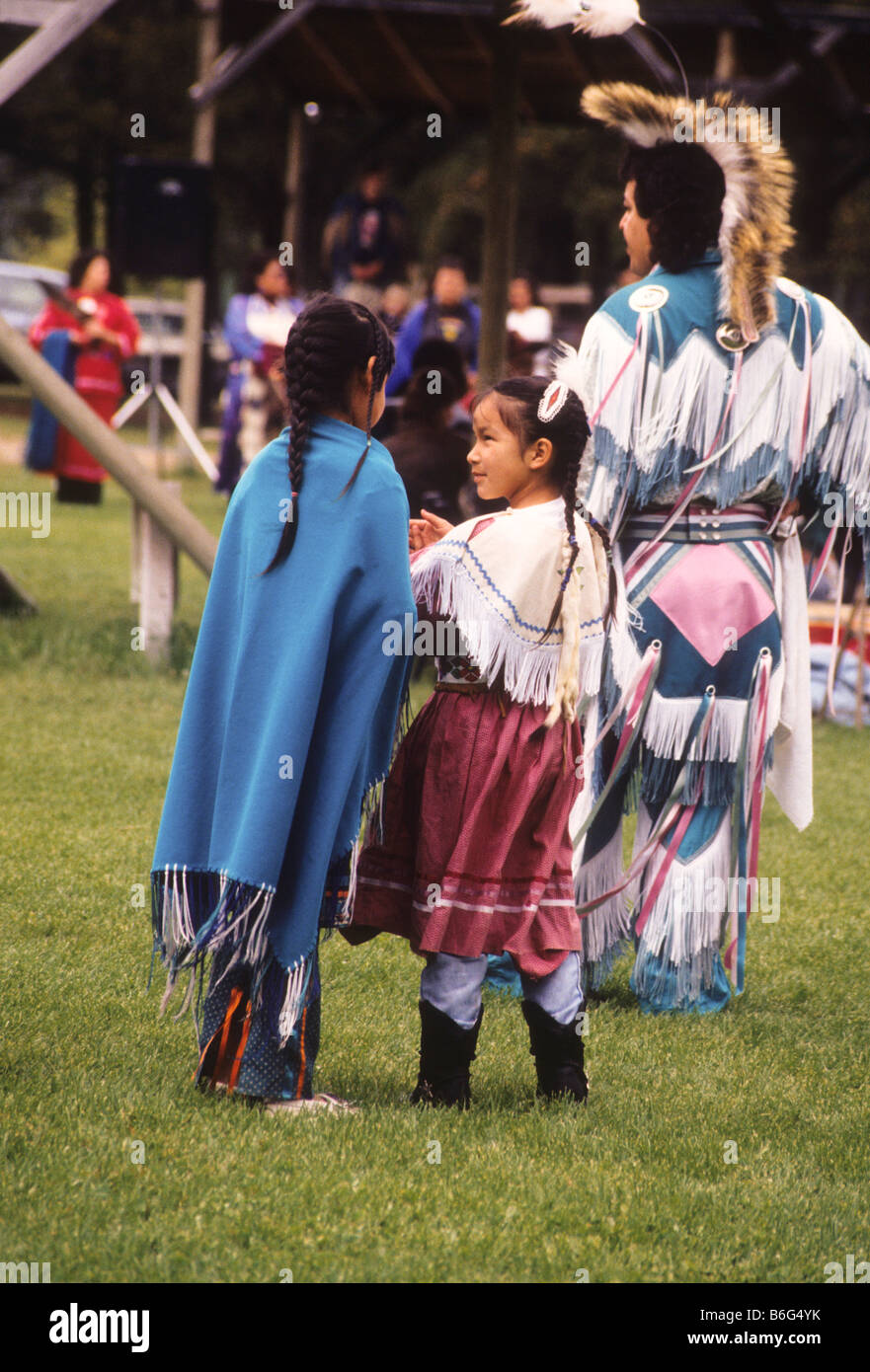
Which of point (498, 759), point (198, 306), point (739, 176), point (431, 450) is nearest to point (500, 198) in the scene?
point (431, 450)

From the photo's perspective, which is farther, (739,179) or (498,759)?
(739,179)

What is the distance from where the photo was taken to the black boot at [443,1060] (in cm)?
329

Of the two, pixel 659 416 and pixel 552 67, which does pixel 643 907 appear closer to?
pixel 659 416

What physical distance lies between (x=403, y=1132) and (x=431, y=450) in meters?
4.46

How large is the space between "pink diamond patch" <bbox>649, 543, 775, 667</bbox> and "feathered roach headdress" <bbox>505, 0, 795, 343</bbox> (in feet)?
1.80

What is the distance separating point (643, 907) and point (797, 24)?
863 centimetres

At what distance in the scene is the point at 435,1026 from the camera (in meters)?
3.28

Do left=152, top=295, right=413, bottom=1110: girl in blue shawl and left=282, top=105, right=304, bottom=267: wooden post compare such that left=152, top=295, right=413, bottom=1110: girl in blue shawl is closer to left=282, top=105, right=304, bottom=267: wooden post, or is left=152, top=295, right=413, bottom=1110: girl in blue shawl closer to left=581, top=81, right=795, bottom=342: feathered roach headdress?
left=581, top=81, right=795, bottom=342: feathered roach headdress

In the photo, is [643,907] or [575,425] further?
[643,907]

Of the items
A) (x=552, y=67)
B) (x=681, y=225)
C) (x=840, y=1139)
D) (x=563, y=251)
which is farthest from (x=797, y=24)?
(x=563, y=251)

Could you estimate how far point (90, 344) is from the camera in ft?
44.2

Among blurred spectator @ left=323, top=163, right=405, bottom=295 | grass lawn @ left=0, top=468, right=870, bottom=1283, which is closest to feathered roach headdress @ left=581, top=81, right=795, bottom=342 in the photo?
grass lawn @ left=0, top=468, right=870, bottom=1283

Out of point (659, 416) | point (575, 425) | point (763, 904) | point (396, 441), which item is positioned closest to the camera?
point (575, 425)

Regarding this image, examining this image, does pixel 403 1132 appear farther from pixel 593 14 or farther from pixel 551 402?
pixel 593 14
